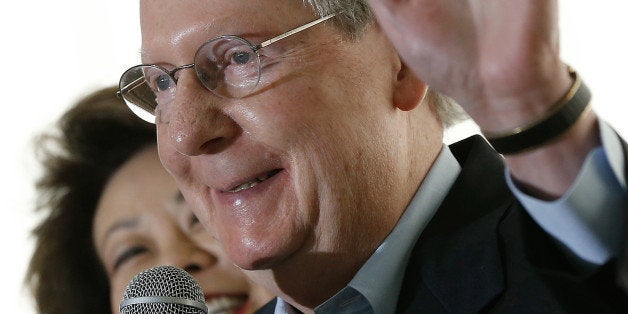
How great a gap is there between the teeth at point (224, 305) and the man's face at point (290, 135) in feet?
4.92

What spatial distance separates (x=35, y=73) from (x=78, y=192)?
883 mm

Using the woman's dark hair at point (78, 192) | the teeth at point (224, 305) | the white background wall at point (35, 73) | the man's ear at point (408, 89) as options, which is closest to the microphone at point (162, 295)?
the man's ear at point (408, 89)

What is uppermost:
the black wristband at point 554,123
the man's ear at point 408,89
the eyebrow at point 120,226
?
the black wristband at point 554,123

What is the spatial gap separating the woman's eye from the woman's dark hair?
263 mm

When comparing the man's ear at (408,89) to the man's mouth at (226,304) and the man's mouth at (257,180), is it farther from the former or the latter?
the man's mouth at (226,304)

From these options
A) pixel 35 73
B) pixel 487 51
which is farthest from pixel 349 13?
pixel 35 73

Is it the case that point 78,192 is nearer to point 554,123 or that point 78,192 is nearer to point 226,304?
point 226,304

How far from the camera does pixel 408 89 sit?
214 cm

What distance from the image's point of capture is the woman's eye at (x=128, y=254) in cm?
372

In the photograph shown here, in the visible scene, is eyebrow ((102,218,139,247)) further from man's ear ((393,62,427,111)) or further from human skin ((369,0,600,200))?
human skin ((369,0,600,200))

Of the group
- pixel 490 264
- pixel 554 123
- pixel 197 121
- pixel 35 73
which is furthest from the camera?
pixel 35 73

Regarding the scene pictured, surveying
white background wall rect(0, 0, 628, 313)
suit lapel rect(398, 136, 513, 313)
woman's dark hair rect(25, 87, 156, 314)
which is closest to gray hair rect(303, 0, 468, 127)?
suit lapel rect(398, 136, 513, 313)

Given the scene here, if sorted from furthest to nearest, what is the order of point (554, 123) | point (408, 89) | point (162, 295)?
point (408, 89) < point (162, 295) < point (554, 123)

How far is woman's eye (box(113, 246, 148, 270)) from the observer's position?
372 cm
